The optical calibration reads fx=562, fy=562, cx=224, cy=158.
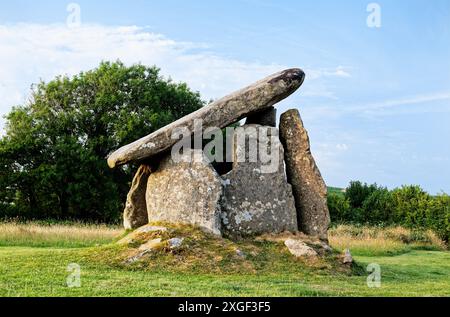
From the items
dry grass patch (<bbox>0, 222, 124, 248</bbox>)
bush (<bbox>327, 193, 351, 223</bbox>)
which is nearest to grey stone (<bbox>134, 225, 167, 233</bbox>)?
dry grass patch (<bbox>0, 222, 124, 248</bbox>)

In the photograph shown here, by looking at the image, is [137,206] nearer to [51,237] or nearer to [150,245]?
[150,245]

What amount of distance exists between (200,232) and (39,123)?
2313 cm

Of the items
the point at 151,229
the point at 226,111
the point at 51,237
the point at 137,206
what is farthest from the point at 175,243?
the point at 51,237

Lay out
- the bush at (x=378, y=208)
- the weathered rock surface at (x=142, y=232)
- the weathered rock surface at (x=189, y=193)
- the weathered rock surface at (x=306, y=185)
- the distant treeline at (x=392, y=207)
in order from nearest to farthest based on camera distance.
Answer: the weathered rock surface at (x=142, y=232) → the weathered rock surface at (x=189, y=193) → the weathered rock surface at (x=306, y=185) → the distant treeline at (x=392, y=207) → the bush at (x=378, y=208)

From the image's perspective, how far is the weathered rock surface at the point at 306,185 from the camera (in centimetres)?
1477

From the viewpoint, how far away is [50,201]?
109 feet

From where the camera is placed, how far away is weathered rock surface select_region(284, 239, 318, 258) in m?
12.7

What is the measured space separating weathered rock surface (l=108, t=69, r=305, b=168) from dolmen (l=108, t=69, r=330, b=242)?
2 cm

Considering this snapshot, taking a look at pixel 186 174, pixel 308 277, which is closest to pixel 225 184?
pixel 186 174

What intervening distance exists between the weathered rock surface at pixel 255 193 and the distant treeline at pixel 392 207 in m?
16.4

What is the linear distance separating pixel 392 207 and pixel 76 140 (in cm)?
1841

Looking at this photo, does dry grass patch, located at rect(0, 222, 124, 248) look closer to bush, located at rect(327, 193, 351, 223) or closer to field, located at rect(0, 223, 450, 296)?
field, located at rect(0, 223, 450, 296)

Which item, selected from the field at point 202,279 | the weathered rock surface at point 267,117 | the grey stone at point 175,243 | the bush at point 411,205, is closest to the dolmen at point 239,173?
the weathered rock surface at point 267,117

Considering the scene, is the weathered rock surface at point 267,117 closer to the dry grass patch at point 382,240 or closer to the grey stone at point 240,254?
the grey stone at point 240,254
